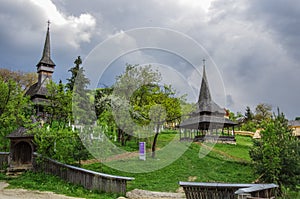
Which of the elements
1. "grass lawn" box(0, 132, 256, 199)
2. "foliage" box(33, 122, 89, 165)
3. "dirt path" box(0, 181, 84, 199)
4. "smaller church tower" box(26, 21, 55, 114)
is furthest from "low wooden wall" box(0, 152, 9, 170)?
"smaller church tower" box(26, 21, 55, 114)

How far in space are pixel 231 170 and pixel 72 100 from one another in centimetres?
1153

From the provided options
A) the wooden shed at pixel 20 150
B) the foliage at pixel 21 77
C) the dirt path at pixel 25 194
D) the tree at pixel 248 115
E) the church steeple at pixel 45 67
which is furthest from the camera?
the tree at pixel 248 115

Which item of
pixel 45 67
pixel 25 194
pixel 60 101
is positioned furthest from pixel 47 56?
pixel 25 194

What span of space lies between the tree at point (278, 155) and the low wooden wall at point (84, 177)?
646 centimetres

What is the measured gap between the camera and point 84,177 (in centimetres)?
1383

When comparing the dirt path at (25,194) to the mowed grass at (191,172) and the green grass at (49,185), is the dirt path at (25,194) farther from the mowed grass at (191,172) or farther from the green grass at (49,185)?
the mowed grass at (191,172)

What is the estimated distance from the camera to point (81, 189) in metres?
13.4

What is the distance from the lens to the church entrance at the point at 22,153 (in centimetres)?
1755

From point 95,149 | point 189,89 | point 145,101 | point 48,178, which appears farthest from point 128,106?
point 48,178

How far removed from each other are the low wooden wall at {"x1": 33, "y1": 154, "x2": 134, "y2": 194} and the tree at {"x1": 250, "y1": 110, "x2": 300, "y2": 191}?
6.46 meters

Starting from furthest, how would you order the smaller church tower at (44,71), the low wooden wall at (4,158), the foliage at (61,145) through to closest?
the smaller church tower at (44,71) < the low wooden wall at (4,158) < the foliage at (61,145)

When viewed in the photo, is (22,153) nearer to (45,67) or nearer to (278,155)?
(278,155)

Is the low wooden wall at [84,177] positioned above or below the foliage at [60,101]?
below

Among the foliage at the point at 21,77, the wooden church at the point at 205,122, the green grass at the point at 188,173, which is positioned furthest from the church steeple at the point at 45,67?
the green grass at the point at 188,173
